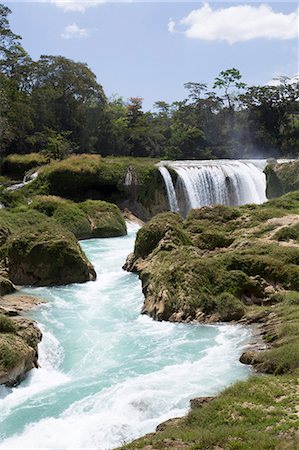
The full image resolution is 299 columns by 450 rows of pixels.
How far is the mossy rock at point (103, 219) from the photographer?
89.1 feet

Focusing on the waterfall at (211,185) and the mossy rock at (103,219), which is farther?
the waterfall at (211,185)

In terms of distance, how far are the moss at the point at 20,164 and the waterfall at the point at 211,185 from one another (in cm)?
840

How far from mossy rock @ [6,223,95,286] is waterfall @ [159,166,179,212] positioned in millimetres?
16187

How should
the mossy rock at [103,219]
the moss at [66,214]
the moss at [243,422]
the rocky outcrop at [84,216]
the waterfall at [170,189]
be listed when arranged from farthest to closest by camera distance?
the waterfall at [170,189], the mossy rock at [103,219], the rocky outcrop at [84,216], the moss at [66,214], the moss at [243,422]

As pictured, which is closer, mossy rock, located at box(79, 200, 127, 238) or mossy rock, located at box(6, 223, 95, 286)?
mossy rock, located at box(6, 223, 95, 286)

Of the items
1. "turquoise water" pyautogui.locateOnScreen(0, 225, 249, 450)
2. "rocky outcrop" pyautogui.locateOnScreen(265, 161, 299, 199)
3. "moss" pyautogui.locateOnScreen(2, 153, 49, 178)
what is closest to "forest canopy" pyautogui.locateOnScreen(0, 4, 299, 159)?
"moss" pyautogui.locateOnScreen(2, 153, 49, 178)

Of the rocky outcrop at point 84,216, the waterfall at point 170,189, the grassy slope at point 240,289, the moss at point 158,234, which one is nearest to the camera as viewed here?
the grassy slope at point 240,289

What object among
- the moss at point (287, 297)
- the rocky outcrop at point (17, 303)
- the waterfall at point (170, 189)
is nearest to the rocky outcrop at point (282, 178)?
the waterfall at point (170, 189)

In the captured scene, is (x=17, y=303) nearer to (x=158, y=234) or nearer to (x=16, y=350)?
(x=16, y=350)

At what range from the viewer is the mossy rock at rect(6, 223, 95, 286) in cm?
1769

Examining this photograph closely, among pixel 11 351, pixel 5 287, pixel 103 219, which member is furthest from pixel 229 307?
pixel 103 219

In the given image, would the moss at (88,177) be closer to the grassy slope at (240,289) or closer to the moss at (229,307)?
the grassy slope at (240,289)

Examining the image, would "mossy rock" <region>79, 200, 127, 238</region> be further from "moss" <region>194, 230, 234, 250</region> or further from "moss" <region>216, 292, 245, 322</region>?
"moss" <region>216, 292, 245, 322</region>

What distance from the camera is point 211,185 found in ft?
114
